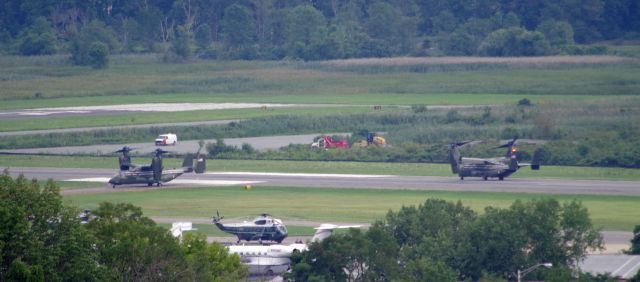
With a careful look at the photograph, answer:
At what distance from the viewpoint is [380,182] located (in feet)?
238

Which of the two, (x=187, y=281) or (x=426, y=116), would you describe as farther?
(x=426, y=116)

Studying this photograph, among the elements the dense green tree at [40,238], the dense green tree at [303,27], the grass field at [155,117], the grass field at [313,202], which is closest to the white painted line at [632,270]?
the grass field at [313,202]

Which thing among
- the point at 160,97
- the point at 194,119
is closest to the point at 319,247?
the point at 194,119

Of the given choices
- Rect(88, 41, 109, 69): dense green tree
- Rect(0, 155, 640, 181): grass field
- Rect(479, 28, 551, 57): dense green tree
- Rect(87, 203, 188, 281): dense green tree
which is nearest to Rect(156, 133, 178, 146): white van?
Rect(0, 155, 640, 181): grass field

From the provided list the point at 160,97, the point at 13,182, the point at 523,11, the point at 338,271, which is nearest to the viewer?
the point at 13,182

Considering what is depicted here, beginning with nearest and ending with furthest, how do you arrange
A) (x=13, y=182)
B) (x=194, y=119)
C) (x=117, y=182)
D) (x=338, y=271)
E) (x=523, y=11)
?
(x=13, y=182), (x=338, y=271), (x=117, y=182), (x=194, y=119), (x=523, y=11)

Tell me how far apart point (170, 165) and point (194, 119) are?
106ft

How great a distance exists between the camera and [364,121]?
10556 centimetres

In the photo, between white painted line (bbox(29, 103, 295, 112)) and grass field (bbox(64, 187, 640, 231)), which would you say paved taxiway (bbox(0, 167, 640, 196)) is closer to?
grass field (bbox(64, 187, 640, 231))

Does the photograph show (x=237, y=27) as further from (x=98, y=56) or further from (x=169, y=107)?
(x=169, y=107)

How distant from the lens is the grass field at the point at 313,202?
59.6 metres

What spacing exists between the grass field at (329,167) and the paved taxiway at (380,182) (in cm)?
243

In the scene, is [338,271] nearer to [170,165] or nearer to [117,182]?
[117,182]

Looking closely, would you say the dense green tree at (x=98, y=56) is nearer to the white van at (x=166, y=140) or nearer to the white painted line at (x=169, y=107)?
the white painted line at (x=169, y=107)
